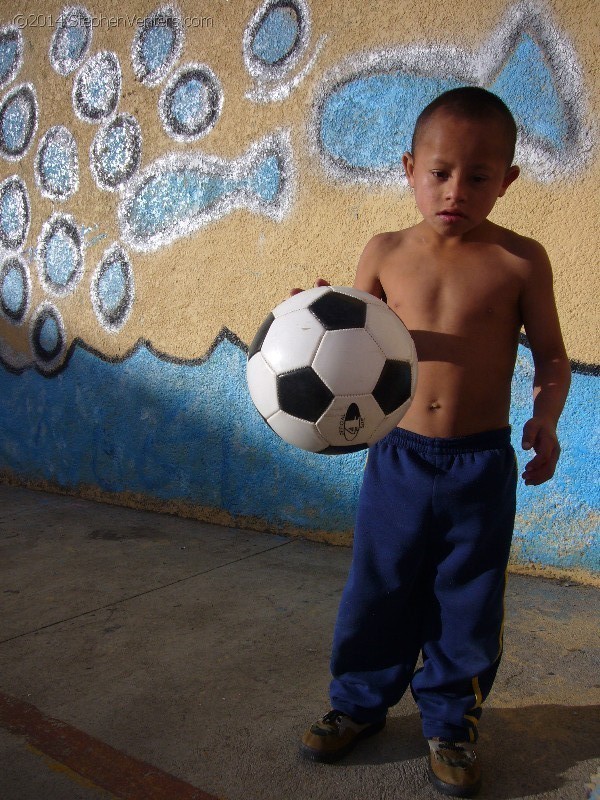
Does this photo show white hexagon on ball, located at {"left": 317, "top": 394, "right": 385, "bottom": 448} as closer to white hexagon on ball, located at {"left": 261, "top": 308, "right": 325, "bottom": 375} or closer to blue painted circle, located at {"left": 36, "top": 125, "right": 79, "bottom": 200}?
white hexagon on ball, located at {"left": 261, "top": 308, "right": 325, "bottom": 375}

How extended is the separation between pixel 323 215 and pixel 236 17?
1.01m

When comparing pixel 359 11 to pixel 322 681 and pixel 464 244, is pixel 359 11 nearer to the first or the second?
pixel 464 244

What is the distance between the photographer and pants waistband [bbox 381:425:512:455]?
1.55 meters

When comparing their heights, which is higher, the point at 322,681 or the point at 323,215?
the point at 323,215

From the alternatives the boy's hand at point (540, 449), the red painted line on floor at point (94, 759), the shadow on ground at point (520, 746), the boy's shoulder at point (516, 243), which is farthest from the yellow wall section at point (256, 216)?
the red painted line on floor at point (94, 759)

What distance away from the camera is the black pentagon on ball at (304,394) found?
142cm

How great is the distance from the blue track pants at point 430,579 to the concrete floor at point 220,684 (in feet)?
0.51

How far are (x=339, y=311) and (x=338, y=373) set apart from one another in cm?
14

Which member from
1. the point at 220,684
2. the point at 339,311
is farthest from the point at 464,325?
the point at 220,684

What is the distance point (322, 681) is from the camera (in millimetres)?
1946

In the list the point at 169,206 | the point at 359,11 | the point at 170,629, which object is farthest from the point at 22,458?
the point at 359,11

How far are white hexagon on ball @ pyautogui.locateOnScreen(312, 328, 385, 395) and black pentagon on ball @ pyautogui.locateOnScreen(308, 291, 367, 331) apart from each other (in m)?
0.02

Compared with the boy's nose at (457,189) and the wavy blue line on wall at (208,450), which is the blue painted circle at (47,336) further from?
the boy's nose at (457,189)

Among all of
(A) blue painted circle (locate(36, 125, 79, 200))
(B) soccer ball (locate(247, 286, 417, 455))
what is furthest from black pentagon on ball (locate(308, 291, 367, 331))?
(A) blue painted circle (locate(36, 125, 79, 200))
